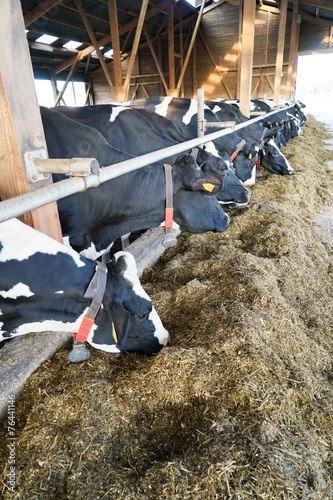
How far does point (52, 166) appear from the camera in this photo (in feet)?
4.83

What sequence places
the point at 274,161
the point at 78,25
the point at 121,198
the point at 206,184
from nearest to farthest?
the point at 206,184, the point at 121,198, the point at 274,161, the point at 78,25

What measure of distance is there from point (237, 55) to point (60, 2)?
457 inches

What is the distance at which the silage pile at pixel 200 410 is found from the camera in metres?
1.45

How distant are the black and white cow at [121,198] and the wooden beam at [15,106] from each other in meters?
1.20

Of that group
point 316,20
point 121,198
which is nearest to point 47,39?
point 316,20

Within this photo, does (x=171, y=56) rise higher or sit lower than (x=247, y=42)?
higher

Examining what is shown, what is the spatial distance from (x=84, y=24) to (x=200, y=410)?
13.0 metres

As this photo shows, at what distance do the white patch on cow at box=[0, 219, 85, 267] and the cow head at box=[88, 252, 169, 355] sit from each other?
12.8 inches

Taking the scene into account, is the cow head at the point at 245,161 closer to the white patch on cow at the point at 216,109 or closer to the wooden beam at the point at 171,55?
the white patch on cow at the point at 216,109

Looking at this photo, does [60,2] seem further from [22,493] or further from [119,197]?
[22,493]

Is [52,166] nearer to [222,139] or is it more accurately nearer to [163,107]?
[222,139]

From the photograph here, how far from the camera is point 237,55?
19328 millimetres

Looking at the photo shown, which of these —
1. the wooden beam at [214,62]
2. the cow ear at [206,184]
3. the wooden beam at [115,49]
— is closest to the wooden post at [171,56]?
the wooden beam at [214,62]

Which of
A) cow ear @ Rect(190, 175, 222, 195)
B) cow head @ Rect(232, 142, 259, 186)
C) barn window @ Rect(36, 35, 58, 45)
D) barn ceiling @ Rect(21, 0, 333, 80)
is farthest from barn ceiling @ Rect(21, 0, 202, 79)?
cow ear @ Rect(190, 175, 222, 195)
